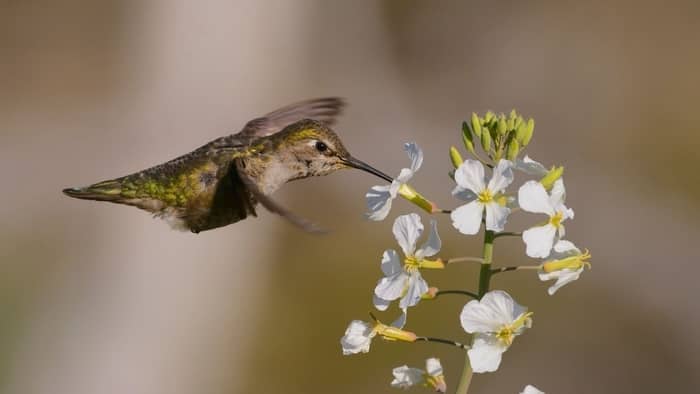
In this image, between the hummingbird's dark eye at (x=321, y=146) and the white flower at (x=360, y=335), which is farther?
the hummingbird's dark eye at (x=321, y=146)

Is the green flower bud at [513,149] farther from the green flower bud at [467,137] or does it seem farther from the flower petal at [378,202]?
the flower petal at [378,202]

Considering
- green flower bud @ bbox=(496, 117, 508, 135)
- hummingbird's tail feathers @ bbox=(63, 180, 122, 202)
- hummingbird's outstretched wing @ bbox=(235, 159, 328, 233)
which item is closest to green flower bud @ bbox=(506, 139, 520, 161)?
green flower bud @ bbox=(496, 117, 508, 135)

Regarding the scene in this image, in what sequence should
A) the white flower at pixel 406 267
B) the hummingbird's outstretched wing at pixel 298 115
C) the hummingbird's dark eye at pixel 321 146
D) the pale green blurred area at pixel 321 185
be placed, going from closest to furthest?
the white flower at pixel 406 267 → the hummingbird's dark eye at pixel 321 146 → the hummingbird's outstretched wing at pixel 298 115 → the pale green blurred area at pixel 321 185

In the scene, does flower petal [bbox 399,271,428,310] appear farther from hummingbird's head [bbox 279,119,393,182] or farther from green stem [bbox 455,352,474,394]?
hummingbird's head [bbox 279,119,393,182]

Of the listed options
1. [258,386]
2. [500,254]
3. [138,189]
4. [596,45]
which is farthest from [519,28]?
[138,189]

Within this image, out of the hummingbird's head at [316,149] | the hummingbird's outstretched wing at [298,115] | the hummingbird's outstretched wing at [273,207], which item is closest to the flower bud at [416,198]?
the hummingbird's outstretched wing at [273,207]

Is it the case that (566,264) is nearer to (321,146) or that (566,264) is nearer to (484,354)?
(484,354)
